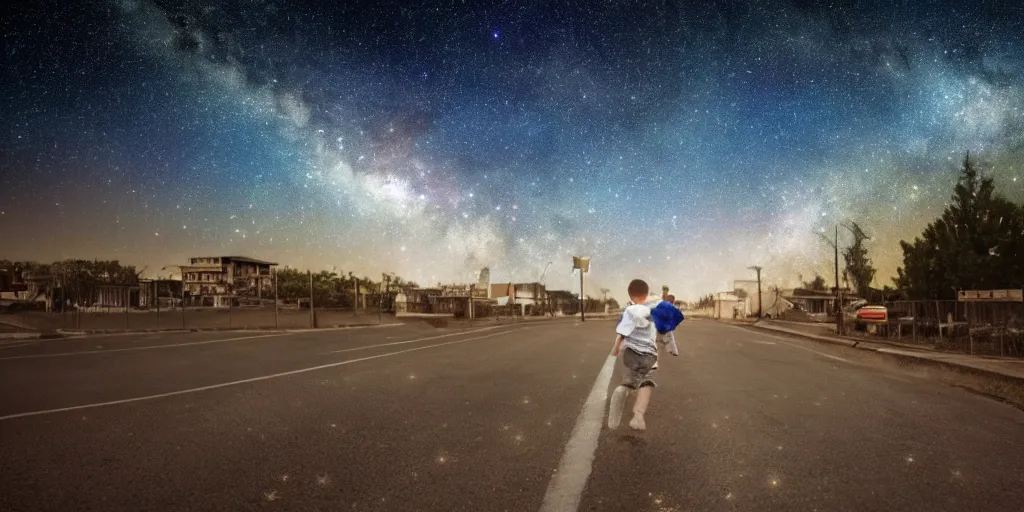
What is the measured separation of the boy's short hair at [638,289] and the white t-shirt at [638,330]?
239mm

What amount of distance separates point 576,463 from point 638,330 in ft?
7.15

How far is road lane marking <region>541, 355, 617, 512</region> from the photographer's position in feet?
11.8

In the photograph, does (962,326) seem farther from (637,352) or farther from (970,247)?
(637,352)

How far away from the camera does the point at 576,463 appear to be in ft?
14.7

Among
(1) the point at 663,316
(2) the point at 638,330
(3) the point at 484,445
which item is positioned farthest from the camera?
(1) the point at 663,316

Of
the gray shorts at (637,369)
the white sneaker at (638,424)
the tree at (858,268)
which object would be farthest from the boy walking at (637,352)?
the tree at (858,268)

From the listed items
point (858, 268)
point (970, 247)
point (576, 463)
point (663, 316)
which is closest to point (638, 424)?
point (663, 316)

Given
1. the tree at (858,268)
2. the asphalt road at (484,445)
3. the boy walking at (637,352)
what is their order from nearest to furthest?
the asphalt road at (484,445) → the boy walking at (637,352) → the tree at (858,268)

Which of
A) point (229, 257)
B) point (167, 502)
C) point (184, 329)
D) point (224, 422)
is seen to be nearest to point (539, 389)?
point (224, 422)

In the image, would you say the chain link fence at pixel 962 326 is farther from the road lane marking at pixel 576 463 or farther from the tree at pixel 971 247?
the road lane marking at pixel 576 463

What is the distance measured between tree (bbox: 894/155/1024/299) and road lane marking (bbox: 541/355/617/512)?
3275 cm

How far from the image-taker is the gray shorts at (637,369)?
244 inches

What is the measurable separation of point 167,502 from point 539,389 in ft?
18.8

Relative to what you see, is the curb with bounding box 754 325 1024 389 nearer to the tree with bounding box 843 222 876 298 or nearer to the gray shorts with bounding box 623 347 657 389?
the gray shorts with bounding box 623 347 657 389
